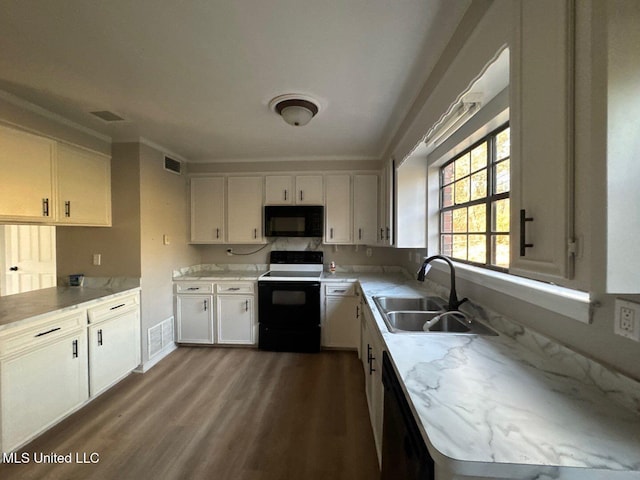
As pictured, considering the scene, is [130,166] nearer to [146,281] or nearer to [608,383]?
[146,281]

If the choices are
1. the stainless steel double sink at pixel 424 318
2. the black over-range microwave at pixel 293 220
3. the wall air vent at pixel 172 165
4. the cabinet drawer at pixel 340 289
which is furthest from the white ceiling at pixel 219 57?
the cabinet drawer at pixel 340 289

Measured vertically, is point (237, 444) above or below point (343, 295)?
below

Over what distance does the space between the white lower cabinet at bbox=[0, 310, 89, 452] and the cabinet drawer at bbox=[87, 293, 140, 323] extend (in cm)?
8

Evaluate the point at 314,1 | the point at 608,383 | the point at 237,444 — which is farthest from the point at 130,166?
the point at 608,383

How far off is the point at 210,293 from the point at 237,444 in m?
1.82

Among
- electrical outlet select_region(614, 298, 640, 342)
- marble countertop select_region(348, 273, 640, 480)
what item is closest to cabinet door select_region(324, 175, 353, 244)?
marble countertop select_region(348, 273, 640, 480)

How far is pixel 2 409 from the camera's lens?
1.63 m

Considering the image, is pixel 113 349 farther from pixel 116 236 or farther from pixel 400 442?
pixel 400 442

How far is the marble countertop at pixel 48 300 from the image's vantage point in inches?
70.7

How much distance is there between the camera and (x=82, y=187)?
2.49m

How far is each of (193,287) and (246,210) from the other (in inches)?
45.1

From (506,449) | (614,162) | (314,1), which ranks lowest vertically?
(506,449)

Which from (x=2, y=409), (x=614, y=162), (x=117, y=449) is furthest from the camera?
(x=117, y=449)

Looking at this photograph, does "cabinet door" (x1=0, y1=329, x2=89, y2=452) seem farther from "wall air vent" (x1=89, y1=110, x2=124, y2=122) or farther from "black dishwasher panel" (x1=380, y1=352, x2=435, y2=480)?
"black dishwasher panel" (x1=380, y1=352, x2=435, y2=480)
